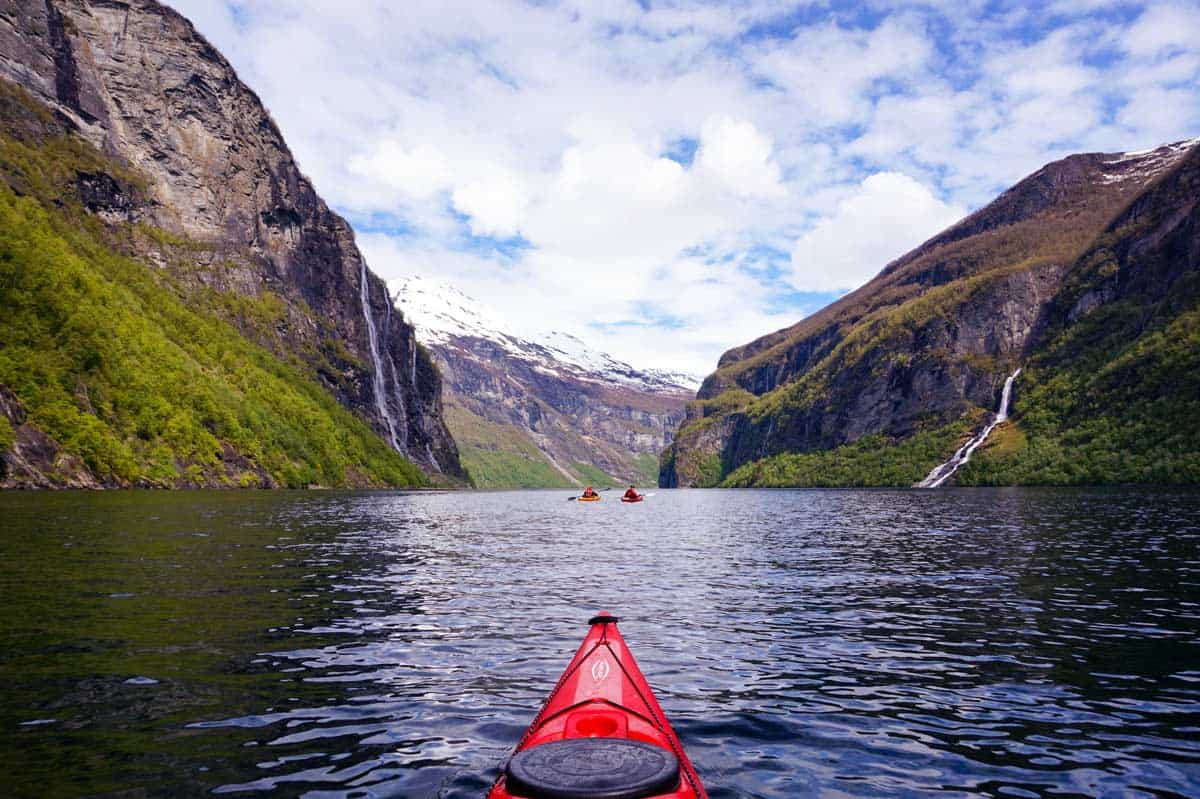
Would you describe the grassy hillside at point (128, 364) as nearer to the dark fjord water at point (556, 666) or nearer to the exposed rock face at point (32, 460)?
the exposed rock face at point (32, 460)

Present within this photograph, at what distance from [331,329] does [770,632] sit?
626 ft

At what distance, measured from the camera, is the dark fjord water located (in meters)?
10.0

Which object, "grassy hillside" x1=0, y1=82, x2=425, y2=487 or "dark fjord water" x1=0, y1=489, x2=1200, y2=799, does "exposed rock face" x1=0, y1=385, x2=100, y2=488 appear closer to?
"grassy hillside" x1=0, y1=82, x2=425, y2=487

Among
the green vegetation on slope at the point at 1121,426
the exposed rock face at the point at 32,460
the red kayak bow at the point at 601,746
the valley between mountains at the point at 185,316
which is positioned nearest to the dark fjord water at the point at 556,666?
the red kayak bow at the point at 601,746

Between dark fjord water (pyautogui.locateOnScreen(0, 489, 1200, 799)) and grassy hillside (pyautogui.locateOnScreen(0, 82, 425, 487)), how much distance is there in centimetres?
5363

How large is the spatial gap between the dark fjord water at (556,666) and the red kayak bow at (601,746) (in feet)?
4.42

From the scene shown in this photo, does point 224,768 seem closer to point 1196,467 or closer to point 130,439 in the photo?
point 130,439

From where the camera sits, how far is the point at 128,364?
95.1 m

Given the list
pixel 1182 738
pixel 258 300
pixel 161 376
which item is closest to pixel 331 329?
pixel 258 300

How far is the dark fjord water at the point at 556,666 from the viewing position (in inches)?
395

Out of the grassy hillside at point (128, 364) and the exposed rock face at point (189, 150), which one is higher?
the exposed rock face at point (189, 150)

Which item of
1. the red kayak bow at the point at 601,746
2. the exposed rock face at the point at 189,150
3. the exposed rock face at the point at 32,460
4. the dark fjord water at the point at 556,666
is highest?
the exposed rock face at the point at 189,150

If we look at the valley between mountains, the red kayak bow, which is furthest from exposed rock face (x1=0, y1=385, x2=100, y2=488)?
the red kayak bow

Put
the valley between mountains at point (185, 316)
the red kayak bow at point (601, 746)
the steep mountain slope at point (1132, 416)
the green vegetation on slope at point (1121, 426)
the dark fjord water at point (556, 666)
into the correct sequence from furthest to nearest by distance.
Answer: the steep mountain slope at point (1132, 416), the green vegetation on slope at point (1121, 426), the valley between mountains at point (185, 316), the dark fjord water at point (556, 666), the red kayak bow at point (601, 746)
